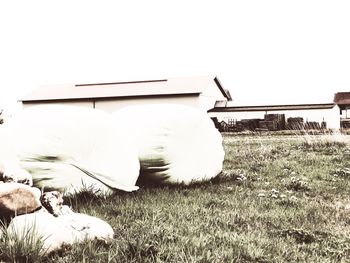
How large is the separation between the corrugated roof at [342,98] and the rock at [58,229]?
1590 inches

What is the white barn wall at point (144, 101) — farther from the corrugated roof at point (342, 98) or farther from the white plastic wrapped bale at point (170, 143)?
the white plastic wrapped bale at point (170, 143)

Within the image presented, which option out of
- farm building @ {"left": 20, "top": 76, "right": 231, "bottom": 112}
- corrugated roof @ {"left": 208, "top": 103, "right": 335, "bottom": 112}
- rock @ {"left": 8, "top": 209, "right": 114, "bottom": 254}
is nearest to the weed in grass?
rock @ {"left": 8, "top": 209, "right": 114, "bottom": 254}

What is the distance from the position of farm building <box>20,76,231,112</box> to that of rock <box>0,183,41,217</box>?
31.5m

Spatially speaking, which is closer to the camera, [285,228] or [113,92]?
[285,228]

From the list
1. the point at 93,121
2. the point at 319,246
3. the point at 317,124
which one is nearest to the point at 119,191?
the point at 93,121

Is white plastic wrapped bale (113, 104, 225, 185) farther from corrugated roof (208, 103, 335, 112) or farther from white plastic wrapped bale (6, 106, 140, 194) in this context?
corrugated roof (208, 103, 335, 112)

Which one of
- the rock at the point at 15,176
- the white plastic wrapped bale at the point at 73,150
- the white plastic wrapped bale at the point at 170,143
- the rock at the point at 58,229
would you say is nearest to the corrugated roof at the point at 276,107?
the white plastic wrapped bale at the point at 170,143

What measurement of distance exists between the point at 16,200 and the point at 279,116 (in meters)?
33.2

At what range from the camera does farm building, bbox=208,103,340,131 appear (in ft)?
111

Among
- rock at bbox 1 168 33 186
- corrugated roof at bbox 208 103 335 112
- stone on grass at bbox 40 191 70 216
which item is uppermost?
corrugated roof at bbox 208 103 335 112

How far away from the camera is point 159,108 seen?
601 cm

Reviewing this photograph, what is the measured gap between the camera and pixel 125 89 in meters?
38.6

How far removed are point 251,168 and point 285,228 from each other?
428 centimetres

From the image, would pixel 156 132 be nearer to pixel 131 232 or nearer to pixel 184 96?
pixel 131 232
